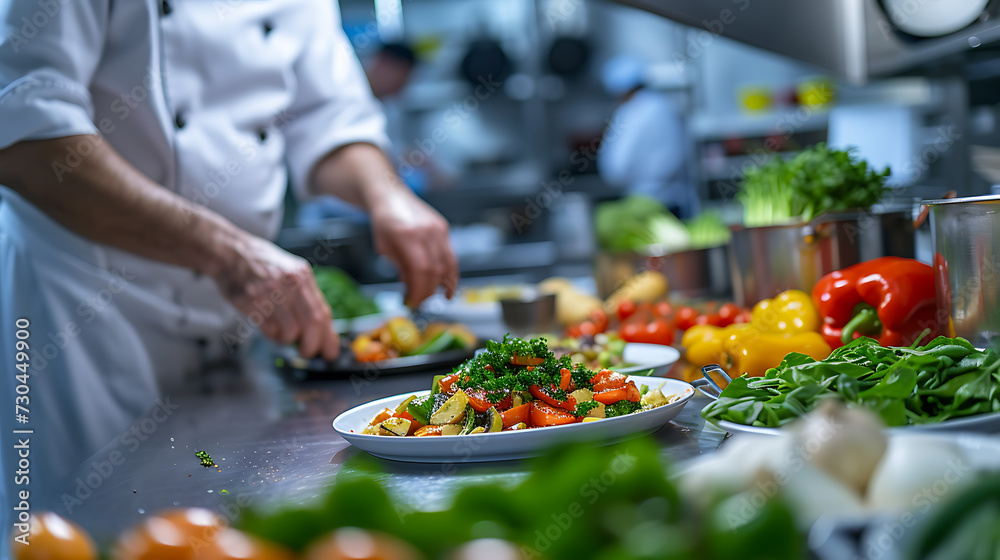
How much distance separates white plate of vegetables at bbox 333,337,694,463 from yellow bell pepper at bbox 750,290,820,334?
44 centimetres

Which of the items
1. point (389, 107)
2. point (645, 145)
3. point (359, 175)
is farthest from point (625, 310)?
point (389, 107)

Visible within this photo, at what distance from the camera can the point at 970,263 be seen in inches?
39.4

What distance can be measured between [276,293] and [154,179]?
1.66ft

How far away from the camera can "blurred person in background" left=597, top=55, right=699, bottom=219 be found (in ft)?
19.2

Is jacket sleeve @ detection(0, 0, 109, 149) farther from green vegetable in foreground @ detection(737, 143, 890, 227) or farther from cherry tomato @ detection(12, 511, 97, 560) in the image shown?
green vegetable in foreground @ detection(737, 143, 890, 227)

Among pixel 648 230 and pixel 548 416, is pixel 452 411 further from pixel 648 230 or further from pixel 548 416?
pixel 648 230

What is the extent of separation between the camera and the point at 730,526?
Answer: 0.50 m

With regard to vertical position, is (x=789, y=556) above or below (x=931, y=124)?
below

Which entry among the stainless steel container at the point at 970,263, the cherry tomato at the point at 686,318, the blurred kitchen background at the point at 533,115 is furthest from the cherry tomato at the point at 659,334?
the blurred kitchen background at the point at 533,115

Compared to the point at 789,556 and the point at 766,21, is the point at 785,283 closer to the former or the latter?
the point at 766,21

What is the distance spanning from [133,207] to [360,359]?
0.61 m

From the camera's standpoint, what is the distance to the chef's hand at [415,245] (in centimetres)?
189

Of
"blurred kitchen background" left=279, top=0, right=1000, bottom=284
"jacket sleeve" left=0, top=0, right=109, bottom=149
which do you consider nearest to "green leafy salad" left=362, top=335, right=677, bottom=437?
"jacket sleeve" left=0, top=0, right=109, bottom=149

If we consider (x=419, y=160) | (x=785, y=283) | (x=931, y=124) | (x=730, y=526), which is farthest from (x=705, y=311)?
(x=419, y=160)
